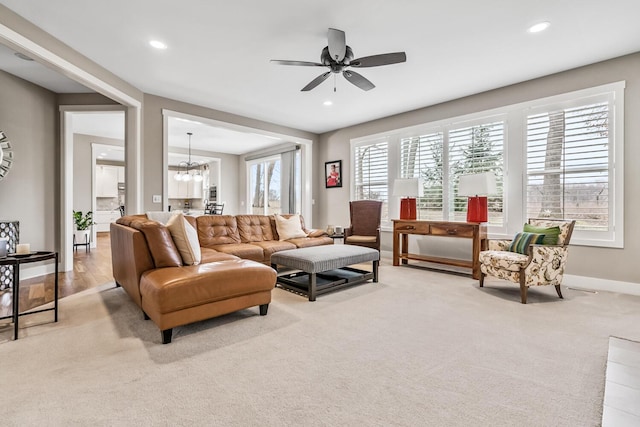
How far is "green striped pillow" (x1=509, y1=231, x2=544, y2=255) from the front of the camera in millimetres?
3352

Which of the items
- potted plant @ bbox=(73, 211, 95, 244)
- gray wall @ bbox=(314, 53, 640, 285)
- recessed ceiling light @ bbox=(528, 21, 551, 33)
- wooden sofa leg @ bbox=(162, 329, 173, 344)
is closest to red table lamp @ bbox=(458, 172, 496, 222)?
gray wall @ bbox=(314, 53, 640, 285)

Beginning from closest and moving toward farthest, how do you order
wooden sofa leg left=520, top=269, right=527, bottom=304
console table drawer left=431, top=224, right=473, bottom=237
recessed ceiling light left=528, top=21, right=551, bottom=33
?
1. recessed ceiling light left=528, top=21, right=551, bottom=33
2. wooden sofa leg left=520, top=269, right=527, bottom=304
3. console table drawer left=431, top=224, right=473, bottom=237

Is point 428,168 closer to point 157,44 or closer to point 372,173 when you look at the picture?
point 372,173

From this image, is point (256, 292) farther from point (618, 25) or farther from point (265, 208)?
point (265, 208)

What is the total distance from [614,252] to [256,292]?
3.99 metres

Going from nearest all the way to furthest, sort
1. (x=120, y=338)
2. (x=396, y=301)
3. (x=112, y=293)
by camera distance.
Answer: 1. (x=120, y=338)
2. (x=396, y=301)
3. (x=112, y=293)

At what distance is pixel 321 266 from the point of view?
3291 millimetres

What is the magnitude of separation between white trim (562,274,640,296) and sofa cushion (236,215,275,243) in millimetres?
4065

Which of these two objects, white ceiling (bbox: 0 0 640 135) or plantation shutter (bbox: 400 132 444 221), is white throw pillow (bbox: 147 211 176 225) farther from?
plantation shutter (bbox: 400 132 444 221)

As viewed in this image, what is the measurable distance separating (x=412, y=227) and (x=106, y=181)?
961 centimetres

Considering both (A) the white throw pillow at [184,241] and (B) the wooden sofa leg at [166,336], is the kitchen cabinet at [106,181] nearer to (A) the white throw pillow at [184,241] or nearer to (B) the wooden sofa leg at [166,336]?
(A) the white throw pillow at [184,241]

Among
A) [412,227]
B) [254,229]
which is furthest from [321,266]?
[412,227]

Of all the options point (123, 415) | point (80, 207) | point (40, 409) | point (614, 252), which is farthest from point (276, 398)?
point (80, 207)

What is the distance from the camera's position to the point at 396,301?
10.5 ft
